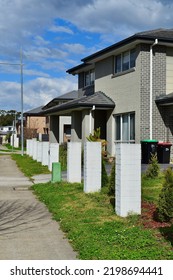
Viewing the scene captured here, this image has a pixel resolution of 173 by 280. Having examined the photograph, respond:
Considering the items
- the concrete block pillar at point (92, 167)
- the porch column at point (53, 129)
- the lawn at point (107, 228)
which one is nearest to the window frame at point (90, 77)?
the porch column at point (53, 129)

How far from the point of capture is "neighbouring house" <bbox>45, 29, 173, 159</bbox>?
19.0 meters

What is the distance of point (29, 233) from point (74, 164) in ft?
20.2

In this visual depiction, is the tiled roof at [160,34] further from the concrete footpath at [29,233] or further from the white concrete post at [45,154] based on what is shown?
the concrete footpath at [29,233]

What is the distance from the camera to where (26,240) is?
6.93 metres

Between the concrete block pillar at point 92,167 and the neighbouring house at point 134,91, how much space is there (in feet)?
23.3

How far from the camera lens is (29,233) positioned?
292 inches

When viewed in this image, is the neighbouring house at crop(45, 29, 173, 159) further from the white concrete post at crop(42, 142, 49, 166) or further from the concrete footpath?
the concrete footpath

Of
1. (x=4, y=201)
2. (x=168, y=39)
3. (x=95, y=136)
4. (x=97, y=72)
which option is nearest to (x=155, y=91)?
(x=168, y=39)

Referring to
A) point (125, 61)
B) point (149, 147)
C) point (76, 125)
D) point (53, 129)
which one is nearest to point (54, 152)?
point (149, 147)

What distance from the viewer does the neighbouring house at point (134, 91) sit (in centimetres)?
1903

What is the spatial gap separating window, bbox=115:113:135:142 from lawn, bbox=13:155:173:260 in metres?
9.02

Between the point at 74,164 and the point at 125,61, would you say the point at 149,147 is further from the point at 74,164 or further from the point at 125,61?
the point at 74,164

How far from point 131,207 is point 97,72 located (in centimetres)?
1695
